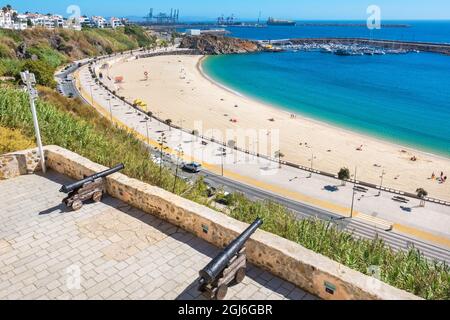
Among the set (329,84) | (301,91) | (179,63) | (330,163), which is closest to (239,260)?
(330,163)

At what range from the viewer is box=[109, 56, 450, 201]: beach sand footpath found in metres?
32.4

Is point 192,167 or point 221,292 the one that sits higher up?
point 221,292

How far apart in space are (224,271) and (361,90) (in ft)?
236

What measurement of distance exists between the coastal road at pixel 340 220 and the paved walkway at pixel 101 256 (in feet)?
33.8

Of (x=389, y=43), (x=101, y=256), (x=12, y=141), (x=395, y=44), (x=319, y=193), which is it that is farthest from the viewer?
(x=389, y=43)

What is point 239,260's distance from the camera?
6.37 metres

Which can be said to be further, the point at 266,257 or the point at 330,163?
the point at 330,163

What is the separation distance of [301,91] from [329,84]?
34.9ft

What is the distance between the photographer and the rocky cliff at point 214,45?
13112 centimetres

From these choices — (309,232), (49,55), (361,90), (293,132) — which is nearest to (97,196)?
(309,232)

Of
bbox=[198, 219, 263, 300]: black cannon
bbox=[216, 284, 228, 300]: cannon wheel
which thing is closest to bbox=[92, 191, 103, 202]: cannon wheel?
bbox=[198, 219, 263, 300]: black cannon

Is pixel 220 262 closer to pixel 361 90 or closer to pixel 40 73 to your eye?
pixel 40 73

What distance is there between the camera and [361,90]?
232ft
